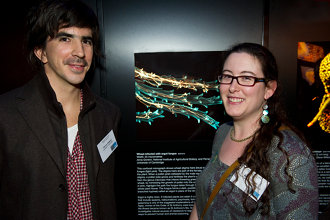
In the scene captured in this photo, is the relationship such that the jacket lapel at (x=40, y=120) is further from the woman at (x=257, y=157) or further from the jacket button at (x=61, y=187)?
the woman at (x=257, y=157)

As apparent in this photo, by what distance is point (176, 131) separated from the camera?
2.37 meters

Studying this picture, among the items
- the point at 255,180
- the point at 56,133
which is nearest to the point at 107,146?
the point at 56,133

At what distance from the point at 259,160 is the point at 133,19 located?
5.59 ft

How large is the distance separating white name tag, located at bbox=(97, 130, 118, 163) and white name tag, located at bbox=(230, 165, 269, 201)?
3.35ft

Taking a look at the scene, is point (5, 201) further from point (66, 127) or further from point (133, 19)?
point (133, 19)

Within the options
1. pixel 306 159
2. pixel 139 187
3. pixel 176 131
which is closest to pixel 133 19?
pixel 176 131

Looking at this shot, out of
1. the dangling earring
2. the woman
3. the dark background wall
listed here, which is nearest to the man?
the dark background wall

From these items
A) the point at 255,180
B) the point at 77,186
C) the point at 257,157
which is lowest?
the point at 77,186

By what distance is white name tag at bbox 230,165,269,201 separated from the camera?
1284 mm

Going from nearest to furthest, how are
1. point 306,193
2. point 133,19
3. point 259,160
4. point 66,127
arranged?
1. point 306,193
2. point 259,160
3. point 66,127
4. point 133,19

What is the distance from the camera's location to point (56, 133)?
1615 millimetres

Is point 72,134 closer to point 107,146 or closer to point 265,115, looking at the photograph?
point 107,146

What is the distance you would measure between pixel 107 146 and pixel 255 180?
46.2 inches

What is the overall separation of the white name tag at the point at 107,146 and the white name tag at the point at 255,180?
1022mm
